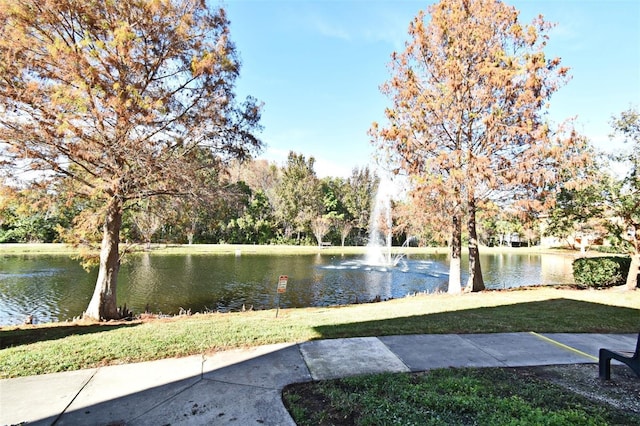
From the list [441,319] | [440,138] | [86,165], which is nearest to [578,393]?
[441,319]

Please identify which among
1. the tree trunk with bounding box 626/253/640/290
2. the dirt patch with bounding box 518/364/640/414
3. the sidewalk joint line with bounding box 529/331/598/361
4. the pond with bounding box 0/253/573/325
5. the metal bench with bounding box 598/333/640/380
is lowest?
the pond with bounding box 0/253/573/325

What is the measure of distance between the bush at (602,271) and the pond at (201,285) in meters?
5.35

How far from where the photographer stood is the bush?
12937mm

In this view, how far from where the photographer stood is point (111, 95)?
25.4 feet

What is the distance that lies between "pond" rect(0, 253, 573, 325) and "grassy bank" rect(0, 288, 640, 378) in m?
4.98

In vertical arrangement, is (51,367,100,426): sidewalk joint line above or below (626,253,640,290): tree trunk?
below

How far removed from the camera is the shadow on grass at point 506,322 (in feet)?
20.6

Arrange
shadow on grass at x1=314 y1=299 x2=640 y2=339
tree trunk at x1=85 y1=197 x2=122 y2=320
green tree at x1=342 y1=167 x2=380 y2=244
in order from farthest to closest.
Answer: green tree at x1=342 y1=167 x2=380 y2=244, tree trunk at x1=85 y1=197 x2=122 y2=320, shadow on grass at x1=314 y1=299 x2=640 y2=339

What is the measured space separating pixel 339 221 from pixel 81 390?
46.7m

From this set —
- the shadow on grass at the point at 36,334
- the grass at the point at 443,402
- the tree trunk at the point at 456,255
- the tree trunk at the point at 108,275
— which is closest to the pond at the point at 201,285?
the tree trunk at the point at 108,275

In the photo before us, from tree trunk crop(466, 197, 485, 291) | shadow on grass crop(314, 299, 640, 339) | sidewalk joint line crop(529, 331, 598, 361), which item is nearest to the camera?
sidewalk joint line crop(529, 331, 598, 361)

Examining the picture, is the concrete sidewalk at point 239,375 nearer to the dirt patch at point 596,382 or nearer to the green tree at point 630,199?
the dirt patch at point 596,382

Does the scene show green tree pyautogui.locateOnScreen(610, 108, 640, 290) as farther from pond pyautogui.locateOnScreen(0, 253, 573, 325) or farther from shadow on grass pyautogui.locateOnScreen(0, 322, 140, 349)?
shadow on grass pyautogui.locateOnScreen(0, 322, 140, 349)

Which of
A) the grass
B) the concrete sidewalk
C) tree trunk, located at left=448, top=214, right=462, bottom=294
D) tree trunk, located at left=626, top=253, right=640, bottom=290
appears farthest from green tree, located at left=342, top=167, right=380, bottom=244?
the grass
